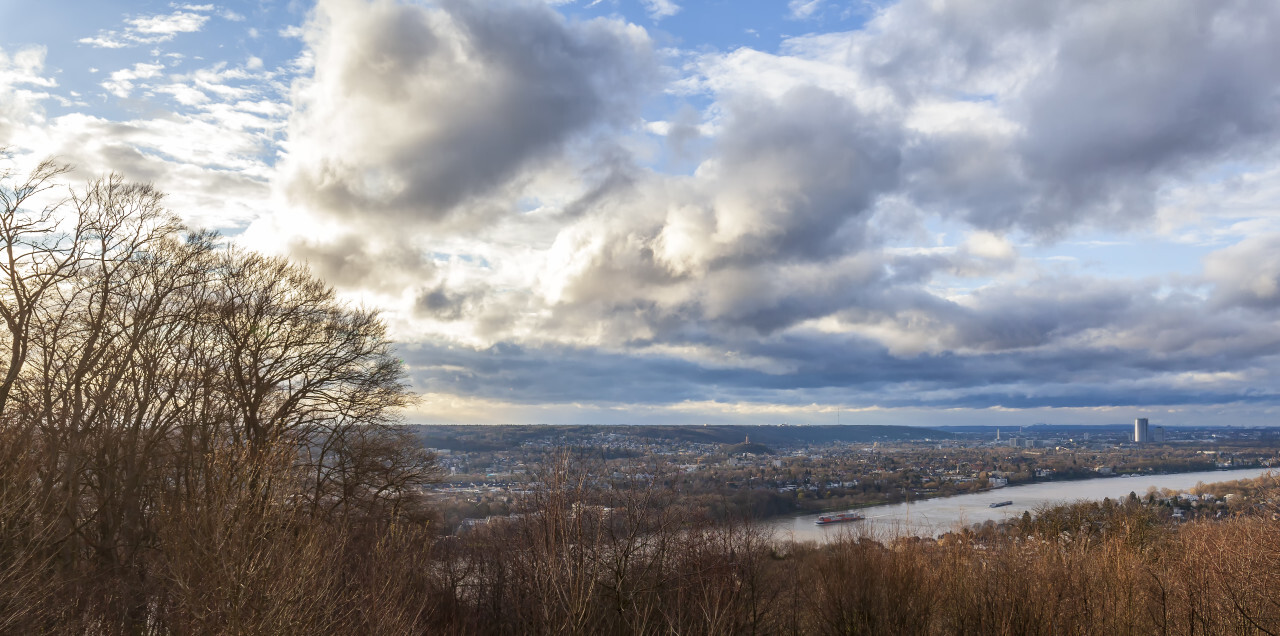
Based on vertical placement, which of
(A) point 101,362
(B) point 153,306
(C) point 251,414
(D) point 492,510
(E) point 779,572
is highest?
(B) point 153,306

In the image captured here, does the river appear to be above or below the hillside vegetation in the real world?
below

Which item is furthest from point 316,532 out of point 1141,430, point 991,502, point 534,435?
point 1141,430

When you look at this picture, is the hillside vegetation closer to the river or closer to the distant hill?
the distant hill

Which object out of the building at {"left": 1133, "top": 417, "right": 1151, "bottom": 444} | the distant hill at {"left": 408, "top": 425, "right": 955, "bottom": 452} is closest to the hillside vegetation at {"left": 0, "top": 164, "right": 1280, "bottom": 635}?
the distant hill at {"left": 408, "top": 425, "right": 955, "bottom": 452}

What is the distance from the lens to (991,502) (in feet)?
246

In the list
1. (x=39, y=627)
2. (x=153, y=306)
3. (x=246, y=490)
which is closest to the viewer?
(x=246, y=490)

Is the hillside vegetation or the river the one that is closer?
the hillside vegetation

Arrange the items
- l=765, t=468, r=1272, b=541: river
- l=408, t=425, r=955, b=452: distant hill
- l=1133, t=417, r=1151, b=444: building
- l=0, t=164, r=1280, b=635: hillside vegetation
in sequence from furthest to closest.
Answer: l=1133, t=417, r=1151, b=444: building
l=408, t=425, r=955, b=452: distant hill
l=765, t=468, r=1272, b=541: river
l=0, t=164, r=1280, b=635: hillside vegetation

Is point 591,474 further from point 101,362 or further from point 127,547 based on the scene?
point 101,362

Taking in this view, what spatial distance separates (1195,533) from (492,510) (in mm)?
29477

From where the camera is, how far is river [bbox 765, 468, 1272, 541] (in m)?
54.3

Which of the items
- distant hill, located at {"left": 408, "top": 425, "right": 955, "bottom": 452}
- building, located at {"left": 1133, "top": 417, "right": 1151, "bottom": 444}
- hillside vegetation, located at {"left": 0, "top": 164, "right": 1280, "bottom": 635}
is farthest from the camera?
building, located at {"left": 1133, "top": 417, "right": 1151, "bottom": 444}

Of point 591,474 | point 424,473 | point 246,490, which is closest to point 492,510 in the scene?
point 424,473

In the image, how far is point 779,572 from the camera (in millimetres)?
35719
